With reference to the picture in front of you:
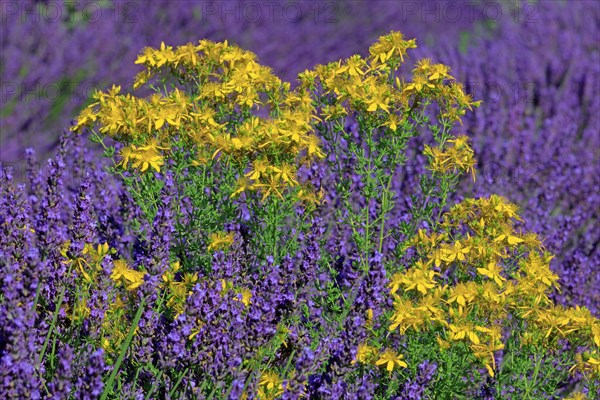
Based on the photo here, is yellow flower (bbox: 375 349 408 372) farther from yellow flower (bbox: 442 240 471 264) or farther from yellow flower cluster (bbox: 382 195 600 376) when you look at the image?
yellow flower (bbox: 442 240 471 264)

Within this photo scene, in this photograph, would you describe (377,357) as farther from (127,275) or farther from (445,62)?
(445,62)

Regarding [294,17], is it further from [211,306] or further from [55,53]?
[211,306]

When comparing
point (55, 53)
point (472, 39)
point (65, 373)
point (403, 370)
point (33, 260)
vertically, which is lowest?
point (65, 373)

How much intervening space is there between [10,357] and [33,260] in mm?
226

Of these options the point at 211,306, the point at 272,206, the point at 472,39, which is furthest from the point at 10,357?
the point at 472,39

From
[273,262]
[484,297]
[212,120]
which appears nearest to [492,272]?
[484,297]

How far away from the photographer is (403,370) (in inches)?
104

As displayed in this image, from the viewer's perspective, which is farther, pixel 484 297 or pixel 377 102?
pixel 377 102

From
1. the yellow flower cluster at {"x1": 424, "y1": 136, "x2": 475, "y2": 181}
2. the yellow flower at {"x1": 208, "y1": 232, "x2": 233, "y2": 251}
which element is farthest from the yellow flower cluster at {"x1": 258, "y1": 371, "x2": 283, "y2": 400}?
the yellow flower cluster at {"x1": 424, "y1": 136, "x2": 475, "y2": 181}

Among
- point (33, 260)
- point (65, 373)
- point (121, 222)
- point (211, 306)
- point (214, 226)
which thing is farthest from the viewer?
point (121, 222)

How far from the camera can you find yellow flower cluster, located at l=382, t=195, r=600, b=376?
93.5 inches

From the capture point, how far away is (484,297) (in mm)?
2400

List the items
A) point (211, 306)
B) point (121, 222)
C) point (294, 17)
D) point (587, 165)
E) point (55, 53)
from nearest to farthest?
point (211, 306) → point (121, 222) → point (587, 165) → point (55, 53) → point (294, 17)

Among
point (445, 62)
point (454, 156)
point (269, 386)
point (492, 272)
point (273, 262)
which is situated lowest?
point (269, 386)
